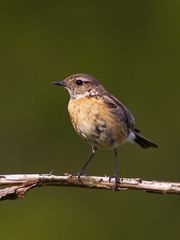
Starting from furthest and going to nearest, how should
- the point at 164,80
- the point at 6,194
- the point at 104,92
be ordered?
the point at 164,80 < the point at 104,92 < the point at 6,194

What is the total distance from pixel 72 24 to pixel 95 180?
7.30 metres

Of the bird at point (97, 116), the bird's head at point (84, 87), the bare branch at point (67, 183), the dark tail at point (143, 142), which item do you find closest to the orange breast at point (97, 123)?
the bird at point (97, 116)

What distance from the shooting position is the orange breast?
364 inches

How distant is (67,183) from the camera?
344 inches

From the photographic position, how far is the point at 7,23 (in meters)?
16.1

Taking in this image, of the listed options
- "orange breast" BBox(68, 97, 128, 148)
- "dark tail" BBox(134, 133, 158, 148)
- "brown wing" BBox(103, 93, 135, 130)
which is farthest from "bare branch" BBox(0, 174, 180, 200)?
"dark tail" BBox(134, 133, 158, 148)

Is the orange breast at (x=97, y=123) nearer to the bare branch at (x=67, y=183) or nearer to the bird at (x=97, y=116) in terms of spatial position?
the bird at (x=97, y=116)

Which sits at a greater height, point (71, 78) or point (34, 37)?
point (34, 37)

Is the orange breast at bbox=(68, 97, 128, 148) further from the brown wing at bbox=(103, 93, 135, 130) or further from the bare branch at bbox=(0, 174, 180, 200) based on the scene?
the bare branch at bbox=(0, 174, 180, 200)

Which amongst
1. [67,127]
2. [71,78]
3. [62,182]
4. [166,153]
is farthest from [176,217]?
[62,182]

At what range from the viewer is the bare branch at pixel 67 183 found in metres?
8.56

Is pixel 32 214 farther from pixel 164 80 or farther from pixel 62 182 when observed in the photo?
pixel 62 182

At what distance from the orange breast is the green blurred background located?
377 centimetres

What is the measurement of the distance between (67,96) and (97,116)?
539 cm
